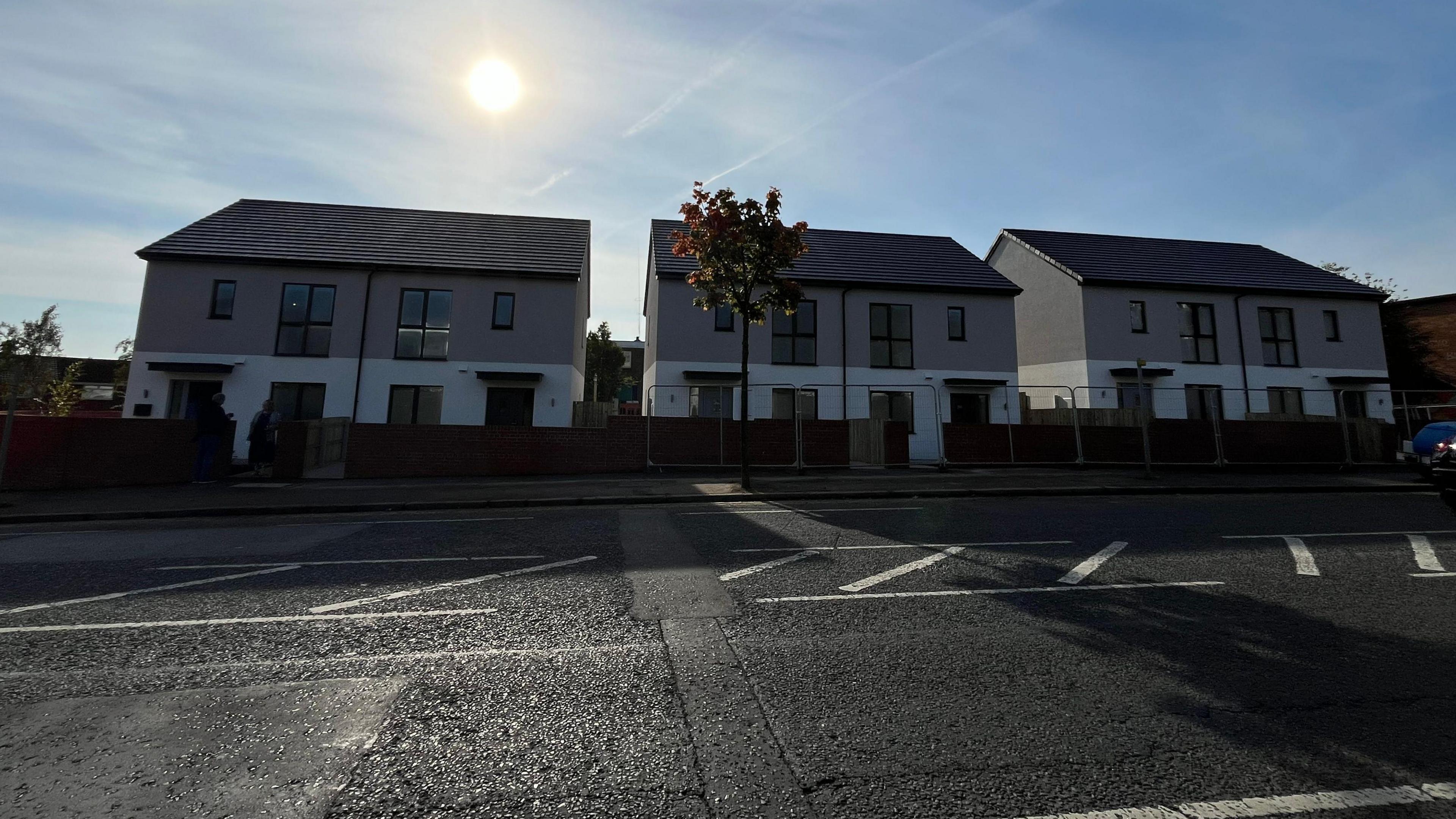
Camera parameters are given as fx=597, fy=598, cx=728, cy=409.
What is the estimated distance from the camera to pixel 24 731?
2672 mm

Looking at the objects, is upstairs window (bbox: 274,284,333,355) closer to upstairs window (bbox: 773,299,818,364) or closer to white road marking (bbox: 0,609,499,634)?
upstairs window (bbox: 773,299,818,364)

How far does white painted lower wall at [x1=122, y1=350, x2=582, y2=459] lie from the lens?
61.7 feet

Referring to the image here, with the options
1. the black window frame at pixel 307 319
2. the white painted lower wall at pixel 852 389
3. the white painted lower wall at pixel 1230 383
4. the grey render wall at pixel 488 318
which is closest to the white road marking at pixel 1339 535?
the white painted lower wall at pixel 852 389

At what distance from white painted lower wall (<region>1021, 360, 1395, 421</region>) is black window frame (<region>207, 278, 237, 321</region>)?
27.9 meters

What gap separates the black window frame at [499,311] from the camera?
20.5 metres


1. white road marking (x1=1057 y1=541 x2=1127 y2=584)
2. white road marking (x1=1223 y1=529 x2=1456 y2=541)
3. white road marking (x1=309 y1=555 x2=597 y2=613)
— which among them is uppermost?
white road marking (x1=1223 y1=529 x2=1456 y2=541)

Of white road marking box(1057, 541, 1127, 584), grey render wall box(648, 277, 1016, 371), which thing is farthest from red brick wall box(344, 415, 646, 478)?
white road marking box(1057, 541, 1127, 584)

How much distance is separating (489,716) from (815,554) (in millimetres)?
4141

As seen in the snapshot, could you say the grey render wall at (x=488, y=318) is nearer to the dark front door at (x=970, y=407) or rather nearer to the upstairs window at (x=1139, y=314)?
the dark front door at (x=970, y=407)

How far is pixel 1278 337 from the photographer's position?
24.5 metres

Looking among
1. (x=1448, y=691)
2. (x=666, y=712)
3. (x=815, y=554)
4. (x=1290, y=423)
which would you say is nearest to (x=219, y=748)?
(x=666, y=712)

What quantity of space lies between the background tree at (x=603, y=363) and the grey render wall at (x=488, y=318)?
2166 centimetres

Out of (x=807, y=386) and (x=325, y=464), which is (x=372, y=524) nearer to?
(x=325, y=464)

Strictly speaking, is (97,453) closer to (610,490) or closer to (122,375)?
(610,490)
